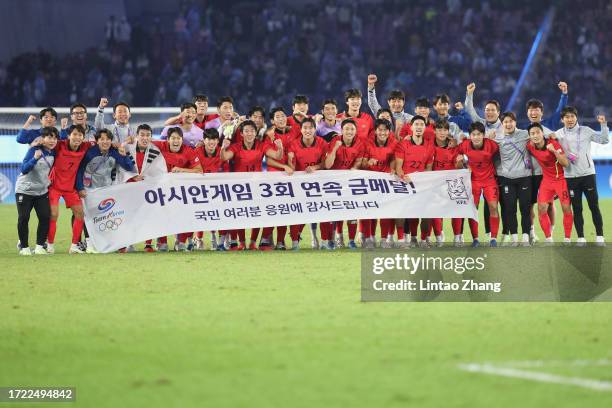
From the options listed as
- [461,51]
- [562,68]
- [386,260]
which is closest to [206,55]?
[461,51]

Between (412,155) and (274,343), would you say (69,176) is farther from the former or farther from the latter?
(274,343)

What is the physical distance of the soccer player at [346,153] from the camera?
12408mm

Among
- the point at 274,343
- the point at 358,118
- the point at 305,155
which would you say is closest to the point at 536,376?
the point at 274,343

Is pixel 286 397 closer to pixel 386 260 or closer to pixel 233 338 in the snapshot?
pixel 233 338

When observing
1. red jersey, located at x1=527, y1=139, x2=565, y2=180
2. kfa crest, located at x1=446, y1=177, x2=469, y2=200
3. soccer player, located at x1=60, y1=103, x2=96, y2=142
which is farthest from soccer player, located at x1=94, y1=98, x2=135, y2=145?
red jersey, located at x1=527, y1=139, x2=565, y2=180

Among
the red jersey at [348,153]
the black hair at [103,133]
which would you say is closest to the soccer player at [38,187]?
the black hair at [103,133]

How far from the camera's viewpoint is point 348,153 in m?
12.6

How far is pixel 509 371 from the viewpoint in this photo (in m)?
5.41

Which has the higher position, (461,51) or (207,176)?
(461,51)

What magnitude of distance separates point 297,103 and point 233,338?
7.02 meters

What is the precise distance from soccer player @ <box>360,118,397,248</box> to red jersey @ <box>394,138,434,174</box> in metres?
0.10

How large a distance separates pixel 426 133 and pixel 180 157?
3055mm

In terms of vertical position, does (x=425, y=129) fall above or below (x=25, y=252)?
above

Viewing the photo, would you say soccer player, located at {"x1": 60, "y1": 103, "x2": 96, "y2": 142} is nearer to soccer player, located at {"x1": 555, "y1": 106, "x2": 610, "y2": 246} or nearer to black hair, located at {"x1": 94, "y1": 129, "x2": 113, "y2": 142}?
black hair, located at {"x1": 94, "y1": 129, "x2": 113, "y2": 142}
